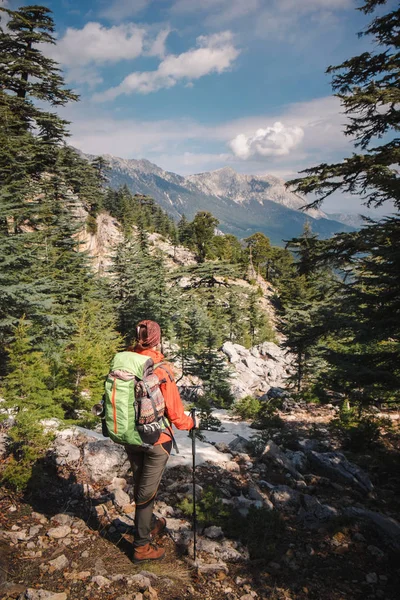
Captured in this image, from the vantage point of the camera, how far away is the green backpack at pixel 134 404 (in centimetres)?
329

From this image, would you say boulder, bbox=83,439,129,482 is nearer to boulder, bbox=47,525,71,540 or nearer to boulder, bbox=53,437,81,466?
boulder, bbox=53,437,81,466

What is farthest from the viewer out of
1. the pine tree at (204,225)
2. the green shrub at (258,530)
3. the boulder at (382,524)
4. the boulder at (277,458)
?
the pine tree at (204,225)

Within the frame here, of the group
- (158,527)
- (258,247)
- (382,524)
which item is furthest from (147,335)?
(258,247)

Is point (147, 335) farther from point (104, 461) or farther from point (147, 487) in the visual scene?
point (104, 461)

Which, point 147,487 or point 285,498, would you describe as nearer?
point 147,487

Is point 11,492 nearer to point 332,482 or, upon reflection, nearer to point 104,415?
point 104,415

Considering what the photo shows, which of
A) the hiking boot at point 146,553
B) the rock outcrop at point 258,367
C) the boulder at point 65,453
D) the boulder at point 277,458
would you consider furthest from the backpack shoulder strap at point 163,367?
the rock outcrop at point 258,367

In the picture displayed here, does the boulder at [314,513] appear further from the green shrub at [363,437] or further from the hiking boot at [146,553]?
the green shrub at [363,437]

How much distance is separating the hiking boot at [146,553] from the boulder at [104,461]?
6.34 feet

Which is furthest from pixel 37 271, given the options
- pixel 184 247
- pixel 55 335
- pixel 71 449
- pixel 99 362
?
pixel 184 247

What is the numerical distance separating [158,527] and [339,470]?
438cm

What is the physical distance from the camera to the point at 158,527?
4.12 metres

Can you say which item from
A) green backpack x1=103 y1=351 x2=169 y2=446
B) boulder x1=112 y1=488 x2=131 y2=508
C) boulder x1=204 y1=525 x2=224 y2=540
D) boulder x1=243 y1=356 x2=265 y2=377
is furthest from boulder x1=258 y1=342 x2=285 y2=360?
green backpack x1=103 y1=351 x2=169 y2=446

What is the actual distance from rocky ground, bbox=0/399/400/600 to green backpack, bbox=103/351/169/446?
145 centimetres
